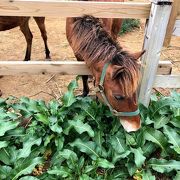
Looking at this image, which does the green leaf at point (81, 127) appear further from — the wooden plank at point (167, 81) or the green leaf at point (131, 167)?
the wooden plank at point (167, 81)

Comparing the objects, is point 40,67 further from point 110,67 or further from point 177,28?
point 177,28

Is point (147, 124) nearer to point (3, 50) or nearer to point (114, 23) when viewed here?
point (114, 23)

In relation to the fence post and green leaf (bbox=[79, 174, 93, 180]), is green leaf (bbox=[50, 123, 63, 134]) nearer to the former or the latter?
green leaf (bbox=[79, 174, 93, 180])

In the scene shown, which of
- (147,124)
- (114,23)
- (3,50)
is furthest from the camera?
(3,50)

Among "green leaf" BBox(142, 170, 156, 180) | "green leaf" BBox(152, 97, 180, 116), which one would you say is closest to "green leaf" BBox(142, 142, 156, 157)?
"green leaf" BBox(142, 170, 156, 180)

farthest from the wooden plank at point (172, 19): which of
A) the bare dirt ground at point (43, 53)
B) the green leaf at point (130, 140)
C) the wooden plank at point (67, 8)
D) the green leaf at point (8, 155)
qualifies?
the bare dirt ground at point (43, 53)

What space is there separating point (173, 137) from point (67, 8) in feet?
5.16

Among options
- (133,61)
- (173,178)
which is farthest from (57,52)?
(173,178)

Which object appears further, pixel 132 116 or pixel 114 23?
pixel 114 23

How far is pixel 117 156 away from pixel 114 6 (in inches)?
52.9

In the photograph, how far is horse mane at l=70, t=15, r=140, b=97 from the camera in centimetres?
265

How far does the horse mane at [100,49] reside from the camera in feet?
8.69

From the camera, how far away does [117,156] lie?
9.05ft

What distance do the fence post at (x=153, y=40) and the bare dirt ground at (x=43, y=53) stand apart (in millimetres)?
1737
